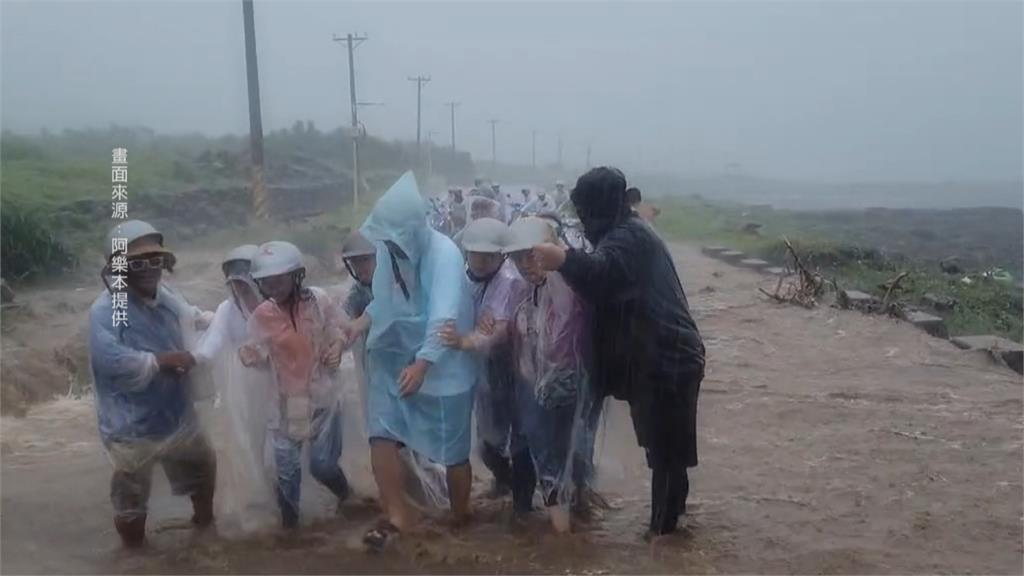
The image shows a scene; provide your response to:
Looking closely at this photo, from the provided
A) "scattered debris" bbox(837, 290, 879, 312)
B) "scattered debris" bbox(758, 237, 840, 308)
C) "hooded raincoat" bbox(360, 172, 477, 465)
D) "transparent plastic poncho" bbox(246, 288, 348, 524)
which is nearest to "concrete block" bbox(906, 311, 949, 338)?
"scattered debris" bbox(837, 290, 879, 312)

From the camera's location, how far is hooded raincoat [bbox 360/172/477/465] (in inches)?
181

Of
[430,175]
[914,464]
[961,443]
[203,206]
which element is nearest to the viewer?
[914,464]

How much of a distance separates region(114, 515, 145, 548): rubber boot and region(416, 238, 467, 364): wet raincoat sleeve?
145 centimetres

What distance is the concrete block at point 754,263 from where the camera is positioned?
18672mm

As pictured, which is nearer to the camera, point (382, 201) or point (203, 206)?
point (382, 201)

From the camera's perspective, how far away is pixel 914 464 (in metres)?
6.16

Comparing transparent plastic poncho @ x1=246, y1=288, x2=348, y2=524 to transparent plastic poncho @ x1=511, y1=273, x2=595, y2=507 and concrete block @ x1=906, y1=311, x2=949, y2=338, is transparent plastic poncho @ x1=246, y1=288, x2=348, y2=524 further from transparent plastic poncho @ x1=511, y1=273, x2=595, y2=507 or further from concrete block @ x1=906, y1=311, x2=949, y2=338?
concrete block @ x1=906, y1=311, x2=949, y2=338

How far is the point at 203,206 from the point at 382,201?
1525 cm

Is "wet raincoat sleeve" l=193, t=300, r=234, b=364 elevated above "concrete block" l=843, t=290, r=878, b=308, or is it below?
above

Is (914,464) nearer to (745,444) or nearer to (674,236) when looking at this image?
(745,444)

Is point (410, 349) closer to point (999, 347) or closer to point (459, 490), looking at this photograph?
point (459, 490)

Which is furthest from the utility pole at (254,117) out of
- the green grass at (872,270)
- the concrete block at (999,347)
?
the concrete block at (999,347)

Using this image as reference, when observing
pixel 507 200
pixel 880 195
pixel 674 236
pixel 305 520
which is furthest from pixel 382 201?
pixel 880 195

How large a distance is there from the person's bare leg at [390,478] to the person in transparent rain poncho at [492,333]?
19.4 inches
